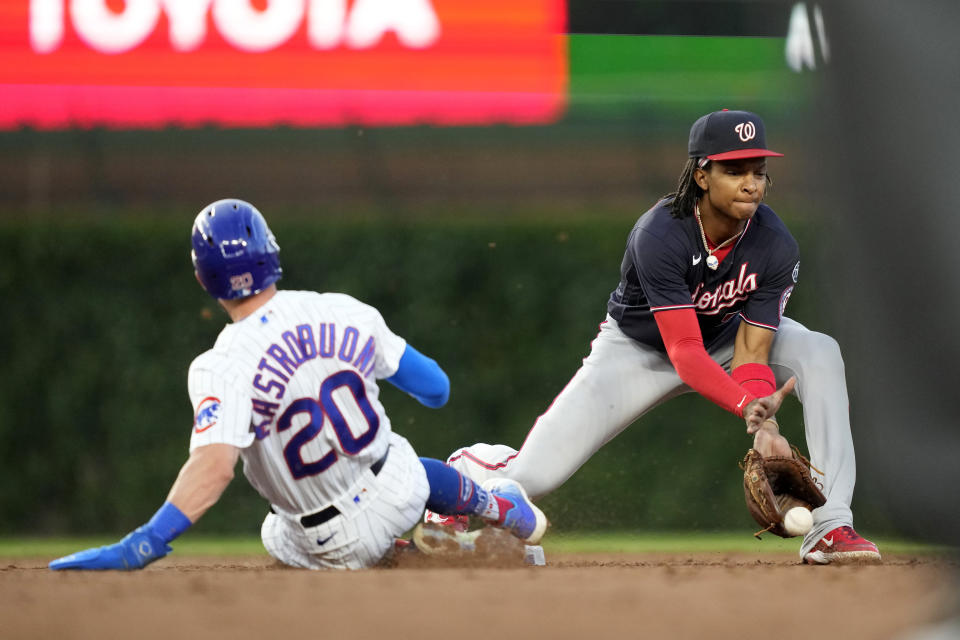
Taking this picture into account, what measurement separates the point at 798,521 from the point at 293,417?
5.29ft

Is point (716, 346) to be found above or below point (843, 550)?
above

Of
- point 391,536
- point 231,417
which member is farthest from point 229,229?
point 391,536

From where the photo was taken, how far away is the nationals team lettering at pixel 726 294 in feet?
13.1

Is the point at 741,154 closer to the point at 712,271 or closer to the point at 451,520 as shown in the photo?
the point at 712,271

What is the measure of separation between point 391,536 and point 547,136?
13.8 ft

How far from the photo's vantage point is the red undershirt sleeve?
12.3 ft

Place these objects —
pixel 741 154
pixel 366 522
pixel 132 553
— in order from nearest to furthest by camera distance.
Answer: pixel 132 553, pixel 366 522, pixel 741 154

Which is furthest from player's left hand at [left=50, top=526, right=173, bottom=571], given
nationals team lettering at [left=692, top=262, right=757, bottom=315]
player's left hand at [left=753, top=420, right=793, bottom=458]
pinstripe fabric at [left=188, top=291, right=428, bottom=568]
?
nationals team lettering at [left=692, top=262, right=757, bottom=315]

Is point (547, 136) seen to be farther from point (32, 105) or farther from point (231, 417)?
point (231, 417)

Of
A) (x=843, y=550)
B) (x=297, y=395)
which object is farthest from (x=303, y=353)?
(x=843, y=550)

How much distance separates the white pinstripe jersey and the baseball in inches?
51.5

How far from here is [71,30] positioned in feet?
24.6

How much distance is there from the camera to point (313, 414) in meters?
3.16

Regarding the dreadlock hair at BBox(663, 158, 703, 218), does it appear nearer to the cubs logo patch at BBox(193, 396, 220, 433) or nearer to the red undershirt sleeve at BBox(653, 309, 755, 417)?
the red undershirt sleeve at BBox(653, 309, 755, 417)
